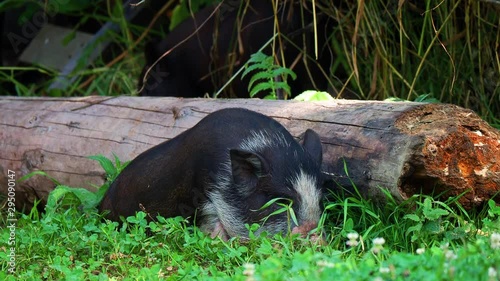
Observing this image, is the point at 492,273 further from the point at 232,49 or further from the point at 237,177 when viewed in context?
the point at 232,49

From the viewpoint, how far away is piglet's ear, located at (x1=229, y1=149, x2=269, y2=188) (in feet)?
13.4

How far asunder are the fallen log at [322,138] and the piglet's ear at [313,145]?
0.14 metres

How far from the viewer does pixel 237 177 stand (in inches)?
163

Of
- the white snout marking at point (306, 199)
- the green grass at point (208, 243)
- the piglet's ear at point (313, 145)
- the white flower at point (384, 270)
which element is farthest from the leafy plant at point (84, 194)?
the white flower at point (384, 270)

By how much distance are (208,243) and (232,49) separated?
3437 mm

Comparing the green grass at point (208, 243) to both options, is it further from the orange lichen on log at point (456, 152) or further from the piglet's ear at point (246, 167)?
the piglet's ear at point (246, 167)

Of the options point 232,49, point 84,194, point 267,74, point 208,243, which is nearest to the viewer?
point 208,243

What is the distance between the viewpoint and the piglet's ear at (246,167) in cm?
407

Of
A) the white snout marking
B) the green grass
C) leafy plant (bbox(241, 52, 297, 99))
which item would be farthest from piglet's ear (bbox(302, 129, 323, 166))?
leafy plant (bbox(241, 52, 297, 99))

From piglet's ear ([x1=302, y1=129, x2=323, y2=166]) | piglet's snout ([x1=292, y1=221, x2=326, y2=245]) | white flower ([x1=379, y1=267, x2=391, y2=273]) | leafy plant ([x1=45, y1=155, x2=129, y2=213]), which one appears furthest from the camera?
leafy plant ([x1=45, y1=155, x2=129, y2=213])

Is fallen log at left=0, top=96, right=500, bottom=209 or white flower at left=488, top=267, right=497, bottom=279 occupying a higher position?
white flower at left=488, top=267, right=497, bottom=279

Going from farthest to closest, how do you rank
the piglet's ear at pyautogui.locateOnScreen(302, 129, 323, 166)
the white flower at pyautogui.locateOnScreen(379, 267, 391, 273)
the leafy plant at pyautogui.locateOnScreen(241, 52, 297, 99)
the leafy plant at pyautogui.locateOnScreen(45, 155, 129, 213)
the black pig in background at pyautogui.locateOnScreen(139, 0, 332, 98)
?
the black pig in background at pyautogui.locateOnScreen(139, 0, 332, 98) < the leafy plant at pyautogui.locateOnScreen(241, 52, 297, 99) < the leafy plant at pyautogui.locateOnScreen(45, 155, 129, 213) < the piglet's ear at pyautogui.locateOnScreen(302, 129, 323, 166) < the white flower at pyautogui.locateOnScreen(379, 267, 391, 273)

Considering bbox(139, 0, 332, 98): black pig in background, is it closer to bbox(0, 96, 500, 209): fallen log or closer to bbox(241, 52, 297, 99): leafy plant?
bbox(241, 52, 297, 99): leafy plant

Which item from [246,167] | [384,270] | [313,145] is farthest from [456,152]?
[384,270]
